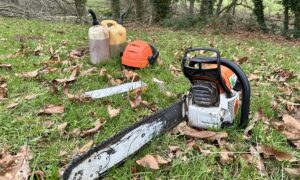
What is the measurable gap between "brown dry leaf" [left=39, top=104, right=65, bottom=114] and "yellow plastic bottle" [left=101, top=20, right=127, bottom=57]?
1654mm

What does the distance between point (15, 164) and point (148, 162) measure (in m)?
0.76

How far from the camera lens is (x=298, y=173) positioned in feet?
7.25

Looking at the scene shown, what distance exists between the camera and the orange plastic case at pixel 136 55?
4.20 m

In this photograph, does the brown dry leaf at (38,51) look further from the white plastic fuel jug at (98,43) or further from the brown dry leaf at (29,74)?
the brown dry leaf at (29,74)

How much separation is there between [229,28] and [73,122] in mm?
9445

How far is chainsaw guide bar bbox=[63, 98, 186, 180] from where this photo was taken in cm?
186

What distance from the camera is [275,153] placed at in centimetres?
235

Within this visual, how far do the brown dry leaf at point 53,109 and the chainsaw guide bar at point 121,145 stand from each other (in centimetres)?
90

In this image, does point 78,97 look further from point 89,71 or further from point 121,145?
point 121,145

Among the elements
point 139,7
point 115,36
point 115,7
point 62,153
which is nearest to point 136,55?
point 115,36

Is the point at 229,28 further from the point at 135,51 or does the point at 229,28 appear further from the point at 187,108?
the point at 187,108

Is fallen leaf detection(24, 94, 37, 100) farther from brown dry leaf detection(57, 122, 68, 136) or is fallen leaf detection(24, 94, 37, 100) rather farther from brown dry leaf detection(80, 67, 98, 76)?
brown dry leaf detection(80, 67, 98, 76)

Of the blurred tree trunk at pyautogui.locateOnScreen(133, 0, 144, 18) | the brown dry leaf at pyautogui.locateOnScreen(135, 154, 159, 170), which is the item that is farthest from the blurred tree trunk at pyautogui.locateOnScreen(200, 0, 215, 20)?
the brown dry leaf at pyautogui.locateOnScreen(135, 154, 159, 170)

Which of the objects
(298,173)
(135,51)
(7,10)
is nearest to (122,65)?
(135,51)
